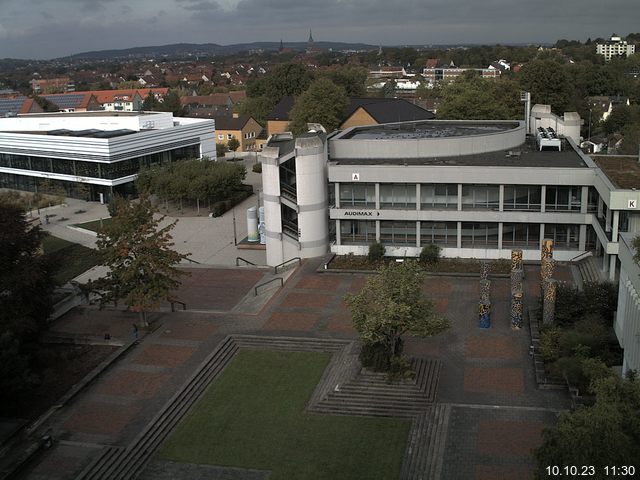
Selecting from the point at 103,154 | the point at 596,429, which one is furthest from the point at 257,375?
the point at 103,154

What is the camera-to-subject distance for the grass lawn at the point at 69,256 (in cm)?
4665

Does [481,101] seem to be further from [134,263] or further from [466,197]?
[134,263]

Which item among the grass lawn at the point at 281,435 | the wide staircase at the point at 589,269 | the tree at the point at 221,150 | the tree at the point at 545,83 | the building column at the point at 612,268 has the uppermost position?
the tree at the point at 545,83

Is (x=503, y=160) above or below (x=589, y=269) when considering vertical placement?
above

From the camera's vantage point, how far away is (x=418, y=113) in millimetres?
88250

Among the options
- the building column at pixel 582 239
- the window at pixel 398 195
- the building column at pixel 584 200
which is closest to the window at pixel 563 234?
the building column at pixel 582 239

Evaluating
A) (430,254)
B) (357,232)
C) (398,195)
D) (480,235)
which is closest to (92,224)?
(357,232)

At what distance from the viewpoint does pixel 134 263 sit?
32.0 metres

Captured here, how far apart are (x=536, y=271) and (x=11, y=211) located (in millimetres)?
27377

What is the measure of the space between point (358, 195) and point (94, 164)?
1366 inches

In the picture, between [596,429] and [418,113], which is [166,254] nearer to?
[596,429]

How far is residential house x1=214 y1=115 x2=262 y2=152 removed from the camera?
9962 centimetres

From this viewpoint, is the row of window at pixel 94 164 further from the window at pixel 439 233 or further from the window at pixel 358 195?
the window at pixel 439 233

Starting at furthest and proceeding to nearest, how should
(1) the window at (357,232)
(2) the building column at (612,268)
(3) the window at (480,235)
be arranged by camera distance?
(1) the window at (357,232) → (3) the window at (480,235) → (2) the building column at (612,268)
